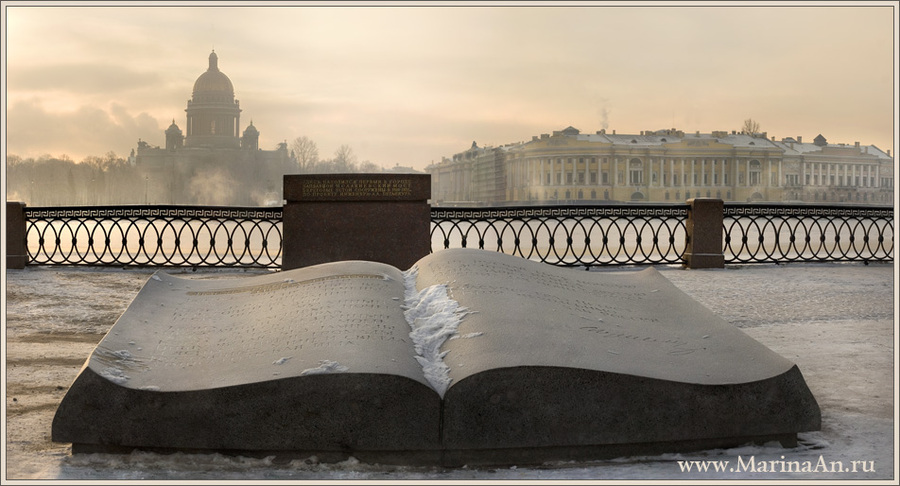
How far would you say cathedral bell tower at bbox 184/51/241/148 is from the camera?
271 feet

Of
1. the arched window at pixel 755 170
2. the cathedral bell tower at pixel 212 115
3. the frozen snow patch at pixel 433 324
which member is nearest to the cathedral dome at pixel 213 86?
the cathedral bell tower at pixel 212 115

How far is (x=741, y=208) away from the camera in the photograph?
11.3 m

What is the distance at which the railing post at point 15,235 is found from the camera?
9.85 m

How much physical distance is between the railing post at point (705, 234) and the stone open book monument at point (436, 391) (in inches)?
291

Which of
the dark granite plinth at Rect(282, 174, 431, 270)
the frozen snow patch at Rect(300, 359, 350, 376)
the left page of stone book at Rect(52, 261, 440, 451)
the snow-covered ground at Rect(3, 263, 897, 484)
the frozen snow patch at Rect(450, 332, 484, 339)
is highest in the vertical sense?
the dark granite plinth at Rect(282, 174, 431, 270)

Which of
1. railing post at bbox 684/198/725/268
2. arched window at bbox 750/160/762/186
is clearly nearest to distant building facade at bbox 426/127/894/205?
arched window at bbox 750/160/762/186

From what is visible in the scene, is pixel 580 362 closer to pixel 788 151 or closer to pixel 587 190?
pixel 587 190

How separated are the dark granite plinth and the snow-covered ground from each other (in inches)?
72.9

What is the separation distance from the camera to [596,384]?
2.62 metres

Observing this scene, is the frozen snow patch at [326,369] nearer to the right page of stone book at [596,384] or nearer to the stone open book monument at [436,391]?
the stone open book monument at [436,391]

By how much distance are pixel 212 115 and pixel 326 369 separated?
8448cm

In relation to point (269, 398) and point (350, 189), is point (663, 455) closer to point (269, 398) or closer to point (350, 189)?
point (269, 398)

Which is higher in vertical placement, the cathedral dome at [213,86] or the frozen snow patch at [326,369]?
the cathedral dome at [213,86]

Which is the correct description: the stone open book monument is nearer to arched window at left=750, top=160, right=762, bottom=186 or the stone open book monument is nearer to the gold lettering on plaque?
the gold lettering on plaque
